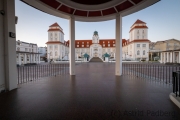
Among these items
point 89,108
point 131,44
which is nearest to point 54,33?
point 131,44

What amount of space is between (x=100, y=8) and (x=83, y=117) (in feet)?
21.3

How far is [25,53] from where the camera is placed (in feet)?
79.0

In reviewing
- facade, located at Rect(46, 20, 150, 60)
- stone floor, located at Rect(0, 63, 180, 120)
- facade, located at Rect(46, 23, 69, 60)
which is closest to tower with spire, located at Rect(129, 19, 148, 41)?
facade, located at Rect(46, 20, 150, 60)

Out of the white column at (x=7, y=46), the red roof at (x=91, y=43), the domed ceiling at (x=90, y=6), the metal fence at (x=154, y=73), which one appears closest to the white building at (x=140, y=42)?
the red roof at (x=91, y=43)

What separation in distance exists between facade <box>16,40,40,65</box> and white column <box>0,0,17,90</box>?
21630mm

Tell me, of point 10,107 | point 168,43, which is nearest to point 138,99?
point 10,107

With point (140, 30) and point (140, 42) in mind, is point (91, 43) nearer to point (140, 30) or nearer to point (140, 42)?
point (140, 30)

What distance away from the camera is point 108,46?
56.7 metres

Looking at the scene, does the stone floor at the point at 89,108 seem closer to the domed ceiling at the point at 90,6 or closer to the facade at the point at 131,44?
the domed ceiling at the point at 90,6

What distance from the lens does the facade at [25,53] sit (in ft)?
73.0

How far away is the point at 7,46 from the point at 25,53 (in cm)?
2408

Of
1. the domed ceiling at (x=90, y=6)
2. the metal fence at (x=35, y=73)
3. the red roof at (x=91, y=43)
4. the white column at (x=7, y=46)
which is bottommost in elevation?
the metal fence at (x=35, y=73)

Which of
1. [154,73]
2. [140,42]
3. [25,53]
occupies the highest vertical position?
[140,42]

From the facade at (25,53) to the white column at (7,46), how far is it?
21.6m
